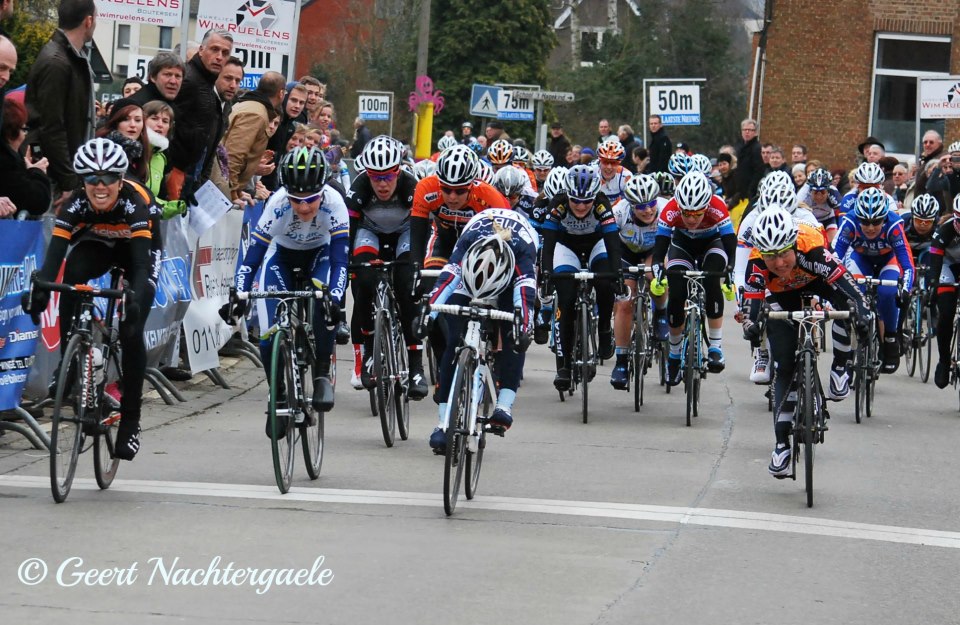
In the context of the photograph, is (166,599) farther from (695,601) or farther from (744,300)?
(744,300)

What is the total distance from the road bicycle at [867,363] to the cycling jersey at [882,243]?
0.31 meters

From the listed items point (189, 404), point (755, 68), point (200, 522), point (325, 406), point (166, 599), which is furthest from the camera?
point (755, 68)

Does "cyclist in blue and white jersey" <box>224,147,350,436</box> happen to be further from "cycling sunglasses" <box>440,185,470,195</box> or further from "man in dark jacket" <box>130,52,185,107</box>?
"man in dark jacket" <box>130,52,185,107</box>

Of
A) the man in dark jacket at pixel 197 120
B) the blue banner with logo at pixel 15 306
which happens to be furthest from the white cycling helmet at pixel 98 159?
the man in dark jacket at pixel 197 120

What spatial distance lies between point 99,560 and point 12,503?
1.47 m

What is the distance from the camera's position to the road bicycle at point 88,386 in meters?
8.50

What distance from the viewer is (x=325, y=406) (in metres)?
9.42

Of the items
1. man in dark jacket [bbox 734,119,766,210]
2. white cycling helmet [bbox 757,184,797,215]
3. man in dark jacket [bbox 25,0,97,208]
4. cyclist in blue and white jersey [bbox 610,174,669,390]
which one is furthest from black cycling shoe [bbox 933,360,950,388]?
man in dark jacket [bbox 734,119,766,210]

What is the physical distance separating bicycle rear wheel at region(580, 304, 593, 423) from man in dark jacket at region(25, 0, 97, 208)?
14.3 ft

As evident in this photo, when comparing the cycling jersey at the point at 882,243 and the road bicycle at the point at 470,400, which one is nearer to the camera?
Answer: the road bicycle at the point at 470,400

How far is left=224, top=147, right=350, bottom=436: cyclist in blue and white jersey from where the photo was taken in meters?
9.68

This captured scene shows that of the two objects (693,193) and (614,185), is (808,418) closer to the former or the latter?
(693,193)

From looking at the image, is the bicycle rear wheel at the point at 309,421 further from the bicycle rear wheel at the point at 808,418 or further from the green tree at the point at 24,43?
the green tree at the point at 24,43

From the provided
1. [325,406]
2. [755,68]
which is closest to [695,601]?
[325,406]
